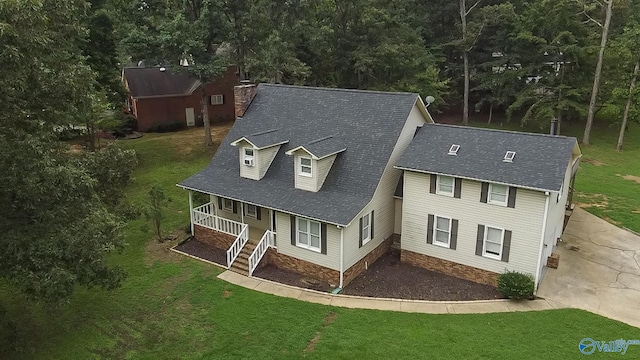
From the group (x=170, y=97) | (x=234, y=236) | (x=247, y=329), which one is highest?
(x=170, y=97)

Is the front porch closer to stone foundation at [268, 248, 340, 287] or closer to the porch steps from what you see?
the porch steps

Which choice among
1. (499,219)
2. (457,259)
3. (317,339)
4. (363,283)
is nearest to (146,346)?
(317,339)

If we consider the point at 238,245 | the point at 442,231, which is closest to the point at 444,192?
the point at 442,231

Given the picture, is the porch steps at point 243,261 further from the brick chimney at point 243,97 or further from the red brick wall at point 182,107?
the red brick wall at point 182,107

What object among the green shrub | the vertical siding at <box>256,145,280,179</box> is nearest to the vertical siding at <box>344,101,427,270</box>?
the vertical siding at <box>256,145,280,179</box>

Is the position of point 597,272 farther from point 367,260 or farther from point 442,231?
point 367,260

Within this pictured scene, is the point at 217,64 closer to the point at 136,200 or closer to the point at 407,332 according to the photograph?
the point at 136,200
